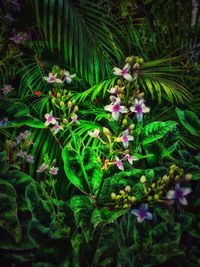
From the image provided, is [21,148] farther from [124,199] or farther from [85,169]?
[124,199]

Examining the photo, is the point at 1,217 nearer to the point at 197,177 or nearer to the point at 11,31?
A: the point at 197,177

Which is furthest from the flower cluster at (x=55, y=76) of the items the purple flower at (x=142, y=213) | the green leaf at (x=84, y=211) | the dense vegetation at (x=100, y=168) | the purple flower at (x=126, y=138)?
the purple flower at (x=142, y=213)

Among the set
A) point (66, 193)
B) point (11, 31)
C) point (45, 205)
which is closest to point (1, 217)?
point (45, 205)

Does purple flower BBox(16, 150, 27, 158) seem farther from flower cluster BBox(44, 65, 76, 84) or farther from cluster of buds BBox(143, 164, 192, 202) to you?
cluster of buds BBox(143, 164, 192, 202)

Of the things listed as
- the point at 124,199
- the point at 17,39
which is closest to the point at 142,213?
the point at 124,199

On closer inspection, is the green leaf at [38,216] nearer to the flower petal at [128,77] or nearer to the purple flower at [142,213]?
the purple flower at [142,213]

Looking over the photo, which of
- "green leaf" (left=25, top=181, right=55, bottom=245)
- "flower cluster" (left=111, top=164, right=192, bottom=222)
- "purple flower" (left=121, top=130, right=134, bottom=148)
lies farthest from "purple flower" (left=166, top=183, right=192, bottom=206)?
"green leaf" (left=25, top=181, right=55, bottom=245)
